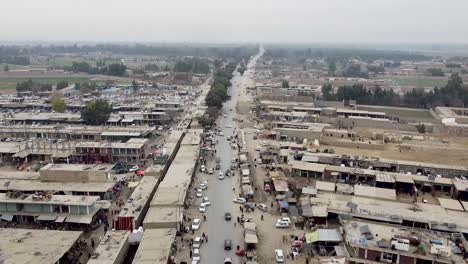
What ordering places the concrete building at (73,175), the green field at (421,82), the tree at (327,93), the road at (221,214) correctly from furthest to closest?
the green field at (421,82), the tree at (327,93), the concrete building at (73,175), the road at (221,214)

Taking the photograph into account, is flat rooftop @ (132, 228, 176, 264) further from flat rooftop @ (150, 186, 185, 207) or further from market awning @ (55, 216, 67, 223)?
market awning @ (55, 216, 67, 223)

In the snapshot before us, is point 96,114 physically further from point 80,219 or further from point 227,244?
point 227,244

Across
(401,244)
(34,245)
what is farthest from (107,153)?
(401,244)

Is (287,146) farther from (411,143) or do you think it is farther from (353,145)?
(411,143)

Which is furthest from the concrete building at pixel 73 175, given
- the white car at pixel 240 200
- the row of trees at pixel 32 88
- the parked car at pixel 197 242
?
the row of trees at pixel 32 88

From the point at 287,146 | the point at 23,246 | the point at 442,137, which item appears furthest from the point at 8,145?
the point at 442,137

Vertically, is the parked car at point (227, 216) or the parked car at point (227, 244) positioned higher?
the parked car at point (227, 216)

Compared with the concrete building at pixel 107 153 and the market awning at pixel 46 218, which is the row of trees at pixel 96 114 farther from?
the market awning at pixel 46 218

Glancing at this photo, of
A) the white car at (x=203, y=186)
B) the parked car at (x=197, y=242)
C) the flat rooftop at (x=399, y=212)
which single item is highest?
the flat rooftop at (x=399, y=212)
